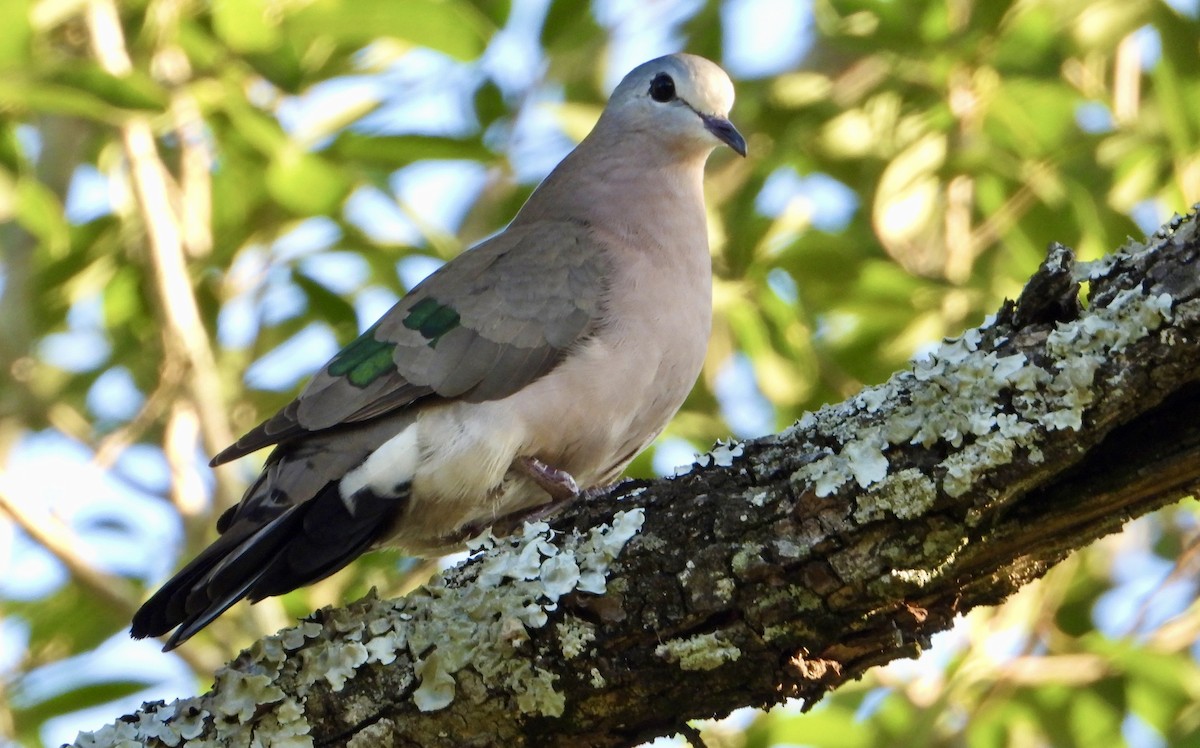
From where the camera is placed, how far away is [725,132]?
3955 mm

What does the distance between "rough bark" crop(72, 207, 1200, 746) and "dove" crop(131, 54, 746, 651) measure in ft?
1.70

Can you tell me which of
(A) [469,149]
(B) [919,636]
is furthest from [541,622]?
(A) [469,149]

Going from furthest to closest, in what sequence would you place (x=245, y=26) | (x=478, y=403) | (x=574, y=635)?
(x=245, y=26), (x=478, y=403), (x=574, y=635)

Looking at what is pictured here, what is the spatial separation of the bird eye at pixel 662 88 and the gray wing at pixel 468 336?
0.66 metres

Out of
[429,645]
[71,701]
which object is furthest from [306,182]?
[429,645]

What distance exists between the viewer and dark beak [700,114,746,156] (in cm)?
389

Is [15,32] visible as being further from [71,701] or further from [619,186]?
[71,701]

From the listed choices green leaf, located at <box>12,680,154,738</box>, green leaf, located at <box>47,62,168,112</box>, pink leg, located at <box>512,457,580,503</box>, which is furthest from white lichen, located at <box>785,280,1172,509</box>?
green leaf, located at <box>12,680,154,738</box>

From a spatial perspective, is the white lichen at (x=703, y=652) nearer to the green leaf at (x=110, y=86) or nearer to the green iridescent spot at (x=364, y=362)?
the green iridescent spot at (x=364, y=362)

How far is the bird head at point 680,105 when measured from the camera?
13.1 feet

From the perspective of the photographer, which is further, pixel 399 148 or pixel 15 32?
pixel 399 148

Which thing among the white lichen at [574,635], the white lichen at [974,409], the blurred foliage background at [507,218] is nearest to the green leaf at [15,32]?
the blurred foliage background at [507,218]

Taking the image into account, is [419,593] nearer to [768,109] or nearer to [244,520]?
[244,520]

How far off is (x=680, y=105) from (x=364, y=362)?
1.32 metres
